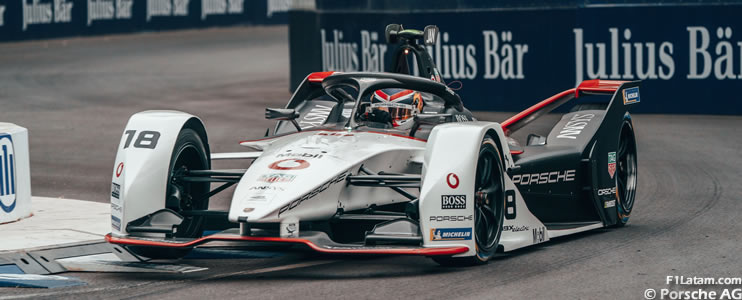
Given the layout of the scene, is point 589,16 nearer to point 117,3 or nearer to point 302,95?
point 302,95

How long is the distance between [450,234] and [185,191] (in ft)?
7.95

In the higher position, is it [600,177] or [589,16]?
[589,16]

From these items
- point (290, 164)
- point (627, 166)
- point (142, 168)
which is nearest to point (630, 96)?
point (627, 166)

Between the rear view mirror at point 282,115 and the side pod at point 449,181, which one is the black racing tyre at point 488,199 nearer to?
the side pod at point 449,181

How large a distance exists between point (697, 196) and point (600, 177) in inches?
86.4

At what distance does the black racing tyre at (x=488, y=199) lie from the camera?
28.0 ft

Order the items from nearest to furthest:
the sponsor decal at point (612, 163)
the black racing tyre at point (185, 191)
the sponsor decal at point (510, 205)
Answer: the black racing tyre at point (185, 191) < the sponsor decal at point (510, 205) < the sponsor decal at point (612, 163)

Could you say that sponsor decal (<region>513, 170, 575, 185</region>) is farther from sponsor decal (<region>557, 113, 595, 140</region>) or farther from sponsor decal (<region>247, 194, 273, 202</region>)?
sponsor decal (<region>247, 194, 273, 202</region>)

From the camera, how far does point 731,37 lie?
61.5 feet

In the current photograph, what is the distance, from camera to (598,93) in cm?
1085

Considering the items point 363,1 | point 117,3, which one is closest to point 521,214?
point 363,1

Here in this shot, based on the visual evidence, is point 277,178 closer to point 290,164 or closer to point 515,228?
point 290,164

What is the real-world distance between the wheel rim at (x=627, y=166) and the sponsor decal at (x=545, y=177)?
2.79ft

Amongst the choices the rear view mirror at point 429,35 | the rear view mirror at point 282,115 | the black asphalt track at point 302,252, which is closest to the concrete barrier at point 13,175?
the black asphalt track at point 302,252
